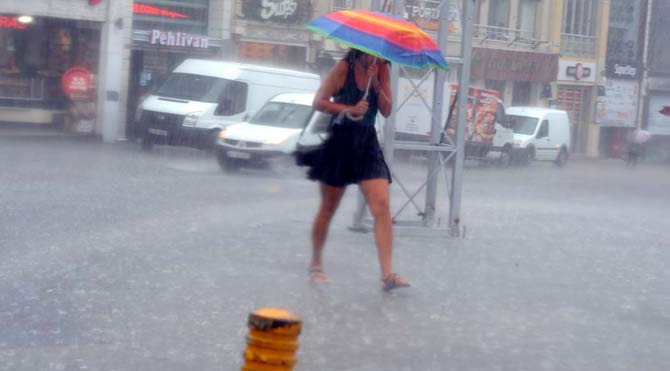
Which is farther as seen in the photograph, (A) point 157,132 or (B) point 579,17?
(B) point 579,17

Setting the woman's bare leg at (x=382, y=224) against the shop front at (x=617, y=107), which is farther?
the shop front at (x=617, y=107)

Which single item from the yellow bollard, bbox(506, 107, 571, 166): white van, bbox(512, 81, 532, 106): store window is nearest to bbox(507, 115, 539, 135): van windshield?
bbox(506, 107, 571, 166): white van

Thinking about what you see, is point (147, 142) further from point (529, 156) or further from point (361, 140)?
point (361, 140)

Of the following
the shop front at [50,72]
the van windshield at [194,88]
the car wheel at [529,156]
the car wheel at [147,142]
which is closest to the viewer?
the van windshield at [194,88]

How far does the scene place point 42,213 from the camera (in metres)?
12.6

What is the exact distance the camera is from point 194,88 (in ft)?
88.6

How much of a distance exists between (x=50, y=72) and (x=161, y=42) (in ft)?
10.1

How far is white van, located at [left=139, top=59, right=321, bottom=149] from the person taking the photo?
2617cm

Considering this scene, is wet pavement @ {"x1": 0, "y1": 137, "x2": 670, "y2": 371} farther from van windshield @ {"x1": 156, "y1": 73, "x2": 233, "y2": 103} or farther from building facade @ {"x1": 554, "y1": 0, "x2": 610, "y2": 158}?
building facade @ {"x1": 554, "y1": 0, "x2": 610, "y2": 158}

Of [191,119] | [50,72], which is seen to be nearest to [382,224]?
[191,119]

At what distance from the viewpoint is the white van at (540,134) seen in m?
37.6

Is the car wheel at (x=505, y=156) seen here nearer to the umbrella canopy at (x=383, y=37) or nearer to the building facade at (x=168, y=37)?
the building facade at (x=168, y=37)

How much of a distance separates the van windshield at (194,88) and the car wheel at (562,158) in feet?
52.0

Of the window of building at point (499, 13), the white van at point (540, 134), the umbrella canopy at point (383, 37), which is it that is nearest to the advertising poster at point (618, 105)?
the window of building at point (499, 13)
